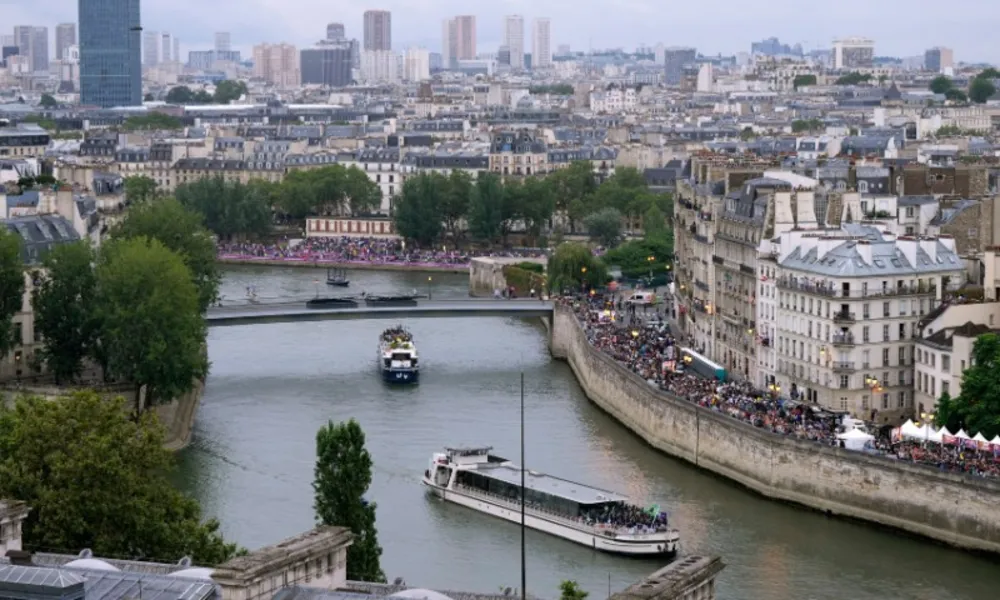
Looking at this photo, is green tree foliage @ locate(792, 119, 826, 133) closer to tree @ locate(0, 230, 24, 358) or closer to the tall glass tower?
the tall glass tower

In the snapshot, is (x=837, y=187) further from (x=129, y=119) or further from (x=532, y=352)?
(x=129, y=119)

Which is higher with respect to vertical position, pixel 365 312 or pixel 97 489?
pixel 97 489

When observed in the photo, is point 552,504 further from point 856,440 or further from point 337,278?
point 337,278

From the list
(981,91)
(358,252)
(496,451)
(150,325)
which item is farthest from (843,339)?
(981,91)

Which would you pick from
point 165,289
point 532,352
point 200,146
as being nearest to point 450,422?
point 165,289

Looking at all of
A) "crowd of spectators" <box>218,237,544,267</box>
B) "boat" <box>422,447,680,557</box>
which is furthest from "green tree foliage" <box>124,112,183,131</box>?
"boat" <box>422,447,680,557</box>

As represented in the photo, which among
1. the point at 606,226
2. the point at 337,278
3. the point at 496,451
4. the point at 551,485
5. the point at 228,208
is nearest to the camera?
the point at 551,485
